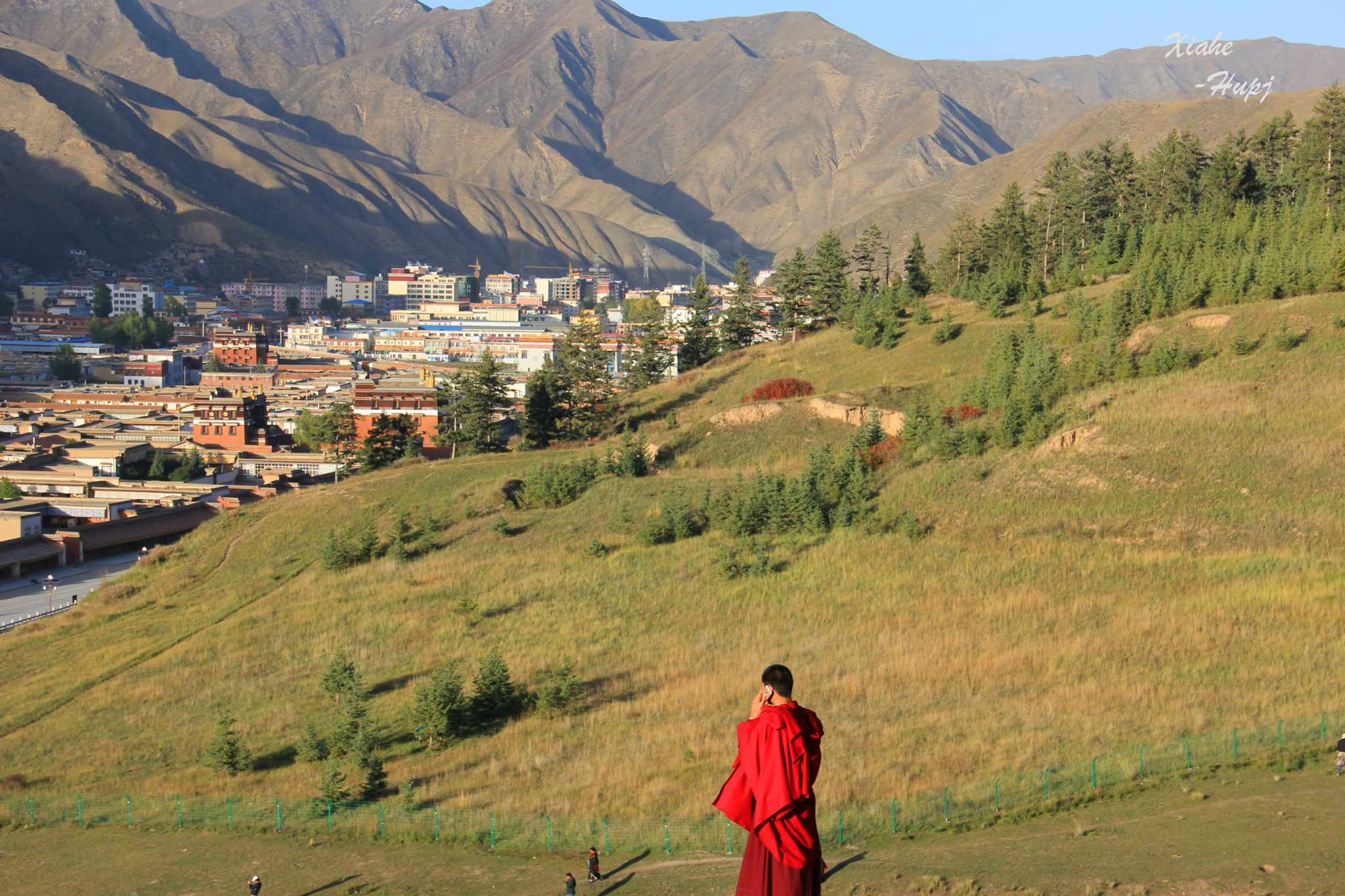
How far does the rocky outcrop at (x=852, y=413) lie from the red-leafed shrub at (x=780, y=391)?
11.2 feet

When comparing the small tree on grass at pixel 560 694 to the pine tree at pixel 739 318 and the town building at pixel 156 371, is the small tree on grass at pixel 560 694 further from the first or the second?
the town building at pixel 156 371

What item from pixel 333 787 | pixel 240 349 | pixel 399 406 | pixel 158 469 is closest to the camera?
pixel 333 787

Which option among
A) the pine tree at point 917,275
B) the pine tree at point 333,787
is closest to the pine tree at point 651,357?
the pine tree at point 917,275

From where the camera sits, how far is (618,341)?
14050 centimetres

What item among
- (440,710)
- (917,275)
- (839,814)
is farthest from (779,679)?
(917,275)

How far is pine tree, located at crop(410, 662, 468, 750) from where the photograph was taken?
24.1m

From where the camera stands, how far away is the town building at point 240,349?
160m

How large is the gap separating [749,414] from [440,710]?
29344 millimetres

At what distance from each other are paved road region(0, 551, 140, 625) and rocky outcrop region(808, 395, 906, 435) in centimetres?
3787

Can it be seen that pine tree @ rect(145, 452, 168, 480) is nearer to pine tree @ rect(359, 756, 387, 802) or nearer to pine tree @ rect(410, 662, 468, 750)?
pine tree @ rect(410, 662, 468, 750)

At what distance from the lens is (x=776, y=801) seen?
605cm

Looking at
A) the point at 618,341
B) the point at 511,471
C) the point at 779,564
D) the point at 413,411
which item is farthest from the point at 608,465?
the point at 618,341

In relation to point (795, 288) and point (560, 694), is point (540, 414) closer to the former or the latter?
point (795, 288)

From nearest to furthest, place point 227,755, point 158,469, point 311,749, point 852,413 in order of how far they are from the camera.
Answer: point 227,755 → point 311,749 → point 852,413 → point 158,469
